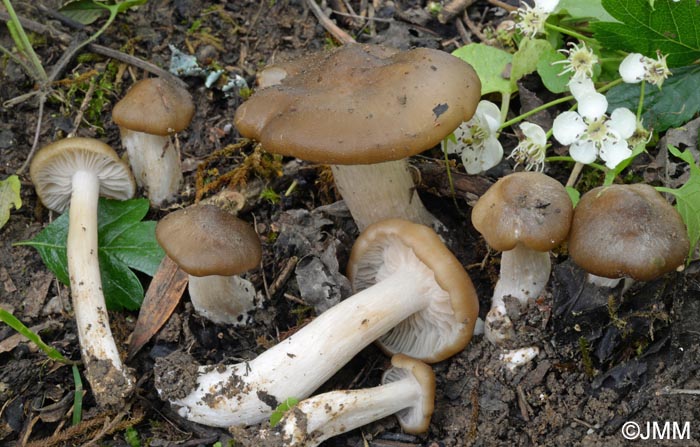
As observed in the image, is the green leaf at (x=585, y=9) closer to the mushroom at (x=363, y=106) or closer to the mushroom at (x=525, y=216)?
the mushroom at (x=363, y=106)

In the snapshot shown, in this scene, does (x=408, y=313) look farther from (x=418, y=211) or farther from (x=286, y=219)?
(x=286, y=219)

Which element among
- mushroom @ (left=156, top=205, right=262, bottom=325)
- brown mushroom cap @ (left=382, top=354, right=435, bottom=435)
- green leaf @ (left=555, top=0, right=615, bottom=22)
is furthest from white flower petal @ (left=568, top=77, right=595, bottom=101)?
mushroom @ (left=156, top=205, right=262, bottom=325)

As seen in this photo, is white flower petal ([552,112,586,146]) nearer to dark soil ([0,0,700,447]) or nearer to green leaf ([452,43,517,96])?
dark soil ([0,0,700,447])

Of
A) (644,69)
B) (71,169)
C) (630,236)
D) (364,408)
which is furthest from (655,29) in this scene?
(71,169)

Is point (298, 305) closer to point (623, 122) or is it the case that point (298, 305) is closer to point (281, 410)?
point (281, 410)

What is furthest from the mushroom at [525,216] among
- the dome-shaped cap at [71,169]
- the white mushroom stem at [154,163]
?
the dome-shaped cap at [71,169]
